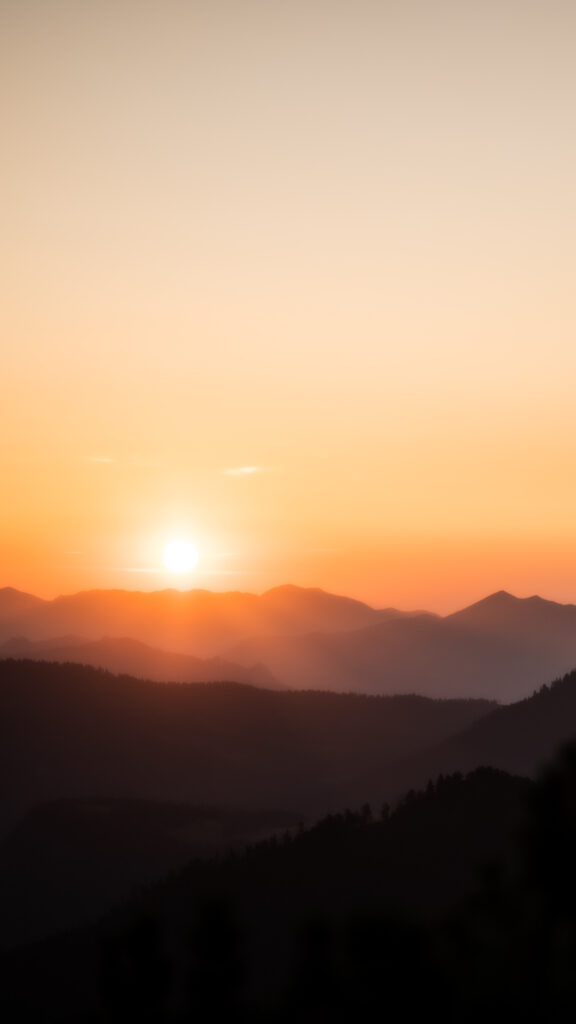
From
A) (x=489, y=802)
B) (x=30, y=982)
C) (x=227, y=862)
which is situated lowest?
(x=30, y=982)

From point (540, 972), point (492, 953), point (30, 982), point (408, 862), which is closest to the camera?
point (540, 972)

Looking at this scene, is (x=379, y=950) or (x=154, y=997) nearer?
(x=379, y=950)

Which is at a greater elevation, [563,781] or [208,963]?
[563,781]

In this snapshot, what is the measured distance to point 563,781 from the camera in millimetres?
45875

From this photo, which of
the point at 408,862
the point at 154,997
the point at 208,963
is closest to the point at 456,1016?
the point at 208,963

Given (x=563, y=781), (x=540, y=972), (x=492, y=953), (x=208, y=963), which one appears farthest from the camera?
(x=208, y=963)

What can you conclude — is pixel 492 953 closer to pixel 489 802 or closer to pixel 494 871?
pixel 494 871

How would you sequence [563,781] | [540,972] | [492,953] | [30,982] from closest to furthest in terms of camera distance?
[540,972] < [492,953] < [563,781] < [30,982]

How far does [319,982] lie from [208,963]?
12.1 meters

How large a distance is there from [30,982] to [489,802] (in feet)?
308

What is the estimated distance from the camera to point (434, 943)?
133 ft

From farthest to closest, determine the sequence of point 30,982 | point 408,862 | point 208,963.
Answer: point 30,982
point 408,862
point 208,963

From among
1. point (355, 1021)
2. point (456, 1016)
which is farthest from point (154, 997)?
point (456, 1016)

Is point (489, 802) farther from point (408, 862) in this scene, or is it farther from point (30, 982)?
point (30, 982)
